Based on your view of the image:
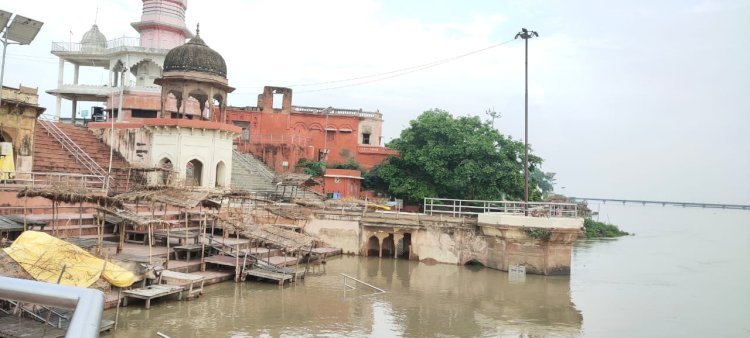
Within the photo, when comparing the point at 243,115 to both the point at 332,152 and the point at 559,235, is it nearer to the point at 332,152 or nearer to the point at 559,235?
the point at 332,152

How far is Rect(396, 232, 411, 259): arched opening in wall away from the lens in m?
28.6

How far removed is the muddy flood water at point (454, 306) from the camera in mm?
14352

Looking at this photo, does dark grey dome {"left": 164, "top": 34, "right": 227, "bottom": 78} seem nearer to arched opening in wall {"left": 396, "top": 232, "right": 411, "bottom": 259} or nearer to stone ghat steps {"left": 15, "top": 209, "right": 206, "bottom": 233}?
stone ghat steps {"left": 15, "top": 209, "right": 206, "bottom": 233}

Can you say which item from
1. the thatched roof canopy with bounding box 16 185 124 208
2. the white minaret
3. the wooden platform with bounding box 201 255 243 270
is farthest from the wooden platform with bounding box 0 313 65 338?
the white minaret

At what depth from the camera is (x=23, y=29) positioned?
14.1m

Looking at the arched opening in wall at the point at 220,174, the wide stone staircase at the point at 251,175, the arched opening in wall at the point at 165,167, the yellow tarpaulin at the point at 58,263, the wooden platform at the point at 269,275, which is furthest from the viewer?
the wide stone staircase at the point at 251,175

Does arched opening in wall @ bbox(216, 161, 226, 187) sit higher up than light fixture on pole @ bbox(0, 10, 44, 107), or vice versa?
light fixture on pole @ bbox(0, 10, 44, 107)

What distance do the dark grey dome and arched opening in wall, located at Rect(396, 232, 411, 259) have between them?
12702 mm

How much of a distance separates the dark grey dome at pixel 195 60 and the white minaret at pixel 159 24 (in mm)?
10211

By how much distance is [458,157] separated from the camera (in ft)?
109

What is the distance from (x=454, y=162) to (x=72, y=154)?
20320 mm

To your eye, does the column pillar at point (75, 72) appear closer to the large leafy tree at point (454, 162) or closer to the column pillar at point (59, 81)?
the column pillar at point (59, 81)

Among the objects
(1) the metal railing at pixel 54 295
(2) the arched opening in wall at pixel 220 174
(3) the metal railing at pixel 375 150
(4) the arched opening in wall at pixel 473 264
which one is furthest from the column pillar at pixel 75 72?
(1) the metal railing at pixel 54 295

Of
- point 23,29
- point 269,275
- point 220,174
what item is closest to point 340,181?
point 220,174
